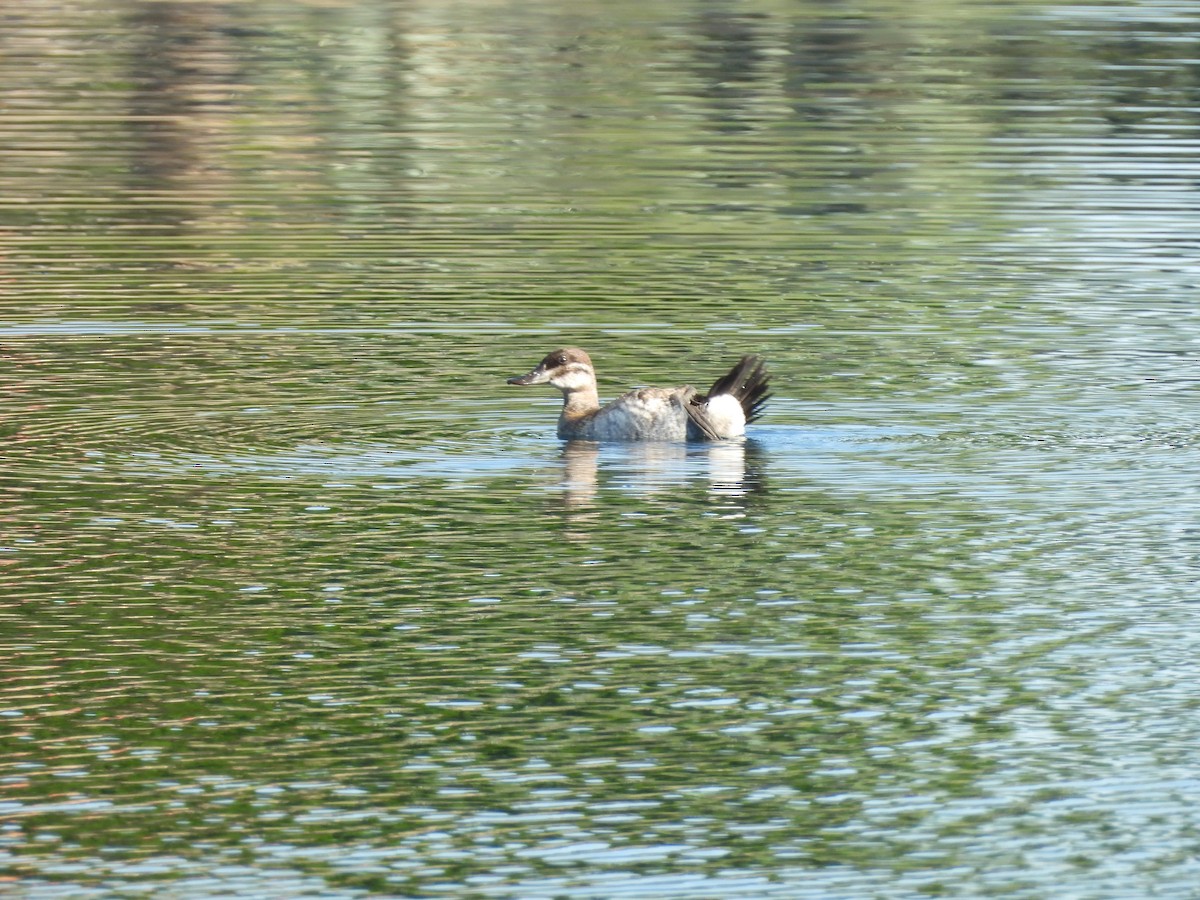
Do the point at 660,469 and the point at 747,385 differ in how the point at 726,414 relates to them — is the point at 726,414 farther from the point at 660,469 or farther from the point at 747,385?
the point at 660,469

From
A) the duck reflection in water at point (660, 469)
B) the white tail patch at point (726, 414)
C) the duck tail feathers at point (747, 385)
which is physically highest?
the duck tail feathers at point (747, 385)

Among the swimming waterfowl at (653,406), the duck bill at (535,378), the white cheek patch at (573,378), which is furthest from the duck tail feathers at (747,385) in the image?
the duck bill at (535,378)

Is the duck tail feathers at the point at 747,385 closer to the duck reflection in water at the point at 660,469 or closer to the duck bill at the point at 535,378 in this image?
the duck reflection in water at the point at 660,469

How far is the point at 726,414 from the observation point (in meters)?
17.3

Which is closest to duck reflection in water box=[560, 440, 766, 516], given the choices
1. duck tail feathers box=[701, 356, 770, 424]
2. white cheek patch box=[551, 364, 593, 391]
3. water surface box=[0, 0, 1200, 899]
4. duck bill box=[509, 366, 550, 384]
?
water surface box=[0, 0, 1200, 899]

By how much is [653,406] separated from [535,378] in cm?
115

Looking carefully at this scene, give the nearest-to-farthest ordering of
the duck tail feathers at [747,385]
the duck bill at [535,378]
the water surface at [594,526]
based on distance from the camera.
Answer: the water surface at [594,526], the duck tail feathers at [747,385], the duck bill at [535,378]

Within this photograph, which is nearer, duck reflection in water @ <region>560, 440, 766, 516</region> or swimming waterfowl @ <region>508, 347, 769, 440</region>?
duck reflection in water @ <region>560, 440, 766, 516</region>

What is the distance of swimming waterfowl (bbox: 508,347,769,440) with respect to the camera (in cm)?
1731

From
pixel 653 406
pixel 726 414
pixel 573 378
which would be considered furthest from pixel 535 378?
pixel 726 414

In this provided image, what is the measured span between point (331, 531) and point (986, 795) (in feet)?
17.3

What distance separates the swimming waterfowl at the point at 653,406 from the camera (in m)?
17.3

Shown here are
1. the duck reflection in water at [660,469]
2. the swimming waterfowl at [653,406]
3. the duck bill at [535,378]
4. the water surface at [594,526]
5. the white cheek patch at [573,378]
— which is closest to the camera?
the water surface at [594,526]

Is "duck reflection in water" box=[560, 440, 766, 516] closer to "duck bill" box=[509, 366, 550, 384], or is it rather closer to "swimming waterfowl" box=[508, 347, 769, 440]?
"swimming waterfowl" box=[508, 347, 769, 440]
